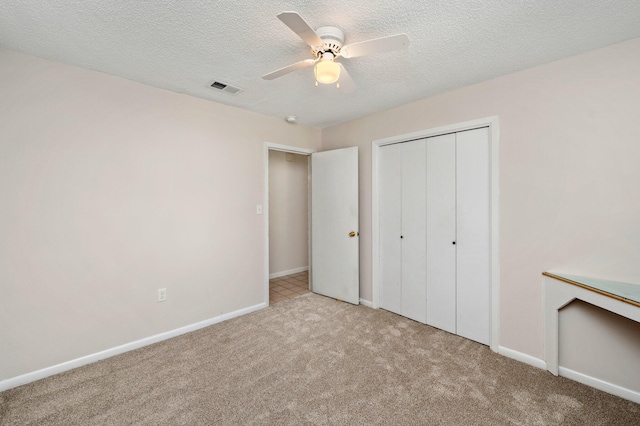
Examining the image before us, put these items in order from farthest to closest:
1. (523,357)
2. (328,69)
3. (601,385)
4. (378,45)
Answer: (523,357)
(601,385)
(328,69)
(378,45)

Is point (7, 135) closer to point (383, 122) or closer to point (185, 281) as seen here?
point (185, 281)

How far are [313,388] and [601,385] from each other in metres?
1.97

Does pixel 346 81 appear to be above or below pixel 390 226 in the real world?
above

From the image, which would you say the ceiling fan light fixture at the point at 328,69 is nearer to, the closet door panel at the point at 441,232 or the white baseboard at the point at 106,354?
the closet door panel at the point at 441,232

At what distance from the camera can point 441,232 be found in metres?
2.74

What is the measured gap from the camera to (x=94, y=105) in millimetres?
2211

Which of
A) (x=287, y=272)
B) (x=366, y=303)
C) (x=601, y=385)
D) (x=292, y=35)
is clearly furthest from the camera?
(x=287, y=272)

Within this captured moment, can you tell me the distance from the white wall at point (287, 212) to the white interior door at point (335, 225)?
1171 millimetres

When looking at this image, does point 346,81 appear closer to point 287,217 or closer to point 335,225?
point 335,225

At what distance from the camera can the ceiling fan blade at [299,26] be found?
1.21 metres

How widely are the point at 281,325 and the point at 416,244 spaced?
5.48 feet

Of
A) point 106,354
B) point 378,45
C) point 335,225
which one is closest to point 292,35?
point 378,45

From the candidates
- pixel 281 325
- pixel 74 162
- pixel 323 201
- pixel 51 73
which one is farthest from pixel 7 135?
pixel 323 201

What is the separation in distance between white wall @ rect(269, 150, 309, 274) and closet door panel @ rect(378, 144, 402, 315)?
7.09 feet
